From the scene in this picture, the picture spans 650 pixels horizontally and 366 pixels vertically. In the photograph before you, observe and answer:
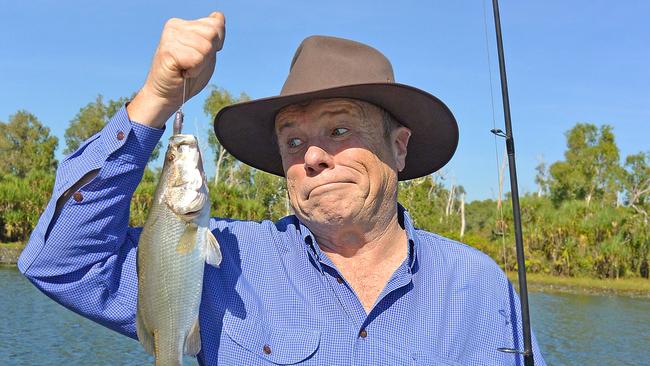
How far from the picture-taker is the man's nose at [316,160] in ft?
9.00

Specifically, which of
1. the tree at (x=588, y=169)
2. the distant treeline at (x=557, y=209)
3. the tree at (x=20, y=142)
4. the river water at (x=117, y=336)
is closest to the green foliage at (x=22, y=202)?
the distant treeline at (x=557, y=209)

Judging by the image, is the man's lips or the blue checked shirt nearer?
the blue checked shirt

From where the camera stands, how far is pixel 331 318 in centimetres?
260

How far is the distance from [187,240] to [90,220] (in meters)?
0.33

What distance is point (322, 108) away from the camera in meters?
2.87

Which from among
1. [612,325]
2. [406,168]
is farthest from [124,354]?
[612,325]

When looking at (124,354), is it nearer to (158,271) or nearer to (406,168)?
(406,168)

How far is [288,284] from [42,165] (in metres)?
61.0

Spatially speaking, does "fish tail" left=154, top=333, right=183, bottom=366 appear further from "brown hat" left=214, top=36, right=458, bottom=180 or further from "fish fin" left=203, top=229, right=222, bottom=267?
"brown hat" left=214, top=36, right=458, bottom=180

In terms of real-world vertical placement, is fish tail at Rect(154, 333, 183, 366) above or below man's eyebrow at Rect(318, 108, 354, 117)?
below

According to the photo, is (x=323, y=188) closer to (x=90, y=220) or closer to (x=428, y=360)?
(x=428, y=360)

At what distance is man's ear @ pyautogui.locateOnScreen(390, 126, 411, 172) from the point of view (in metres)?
3.14

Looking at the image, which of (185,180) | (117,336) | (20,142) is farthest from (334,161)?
(20,142)

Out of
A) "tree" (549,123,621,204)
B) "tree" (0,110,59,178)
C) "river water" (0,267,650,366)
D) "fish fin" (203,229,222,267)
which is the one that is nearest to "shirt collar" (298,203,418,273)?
"fish fin" (203,229,222,267)
